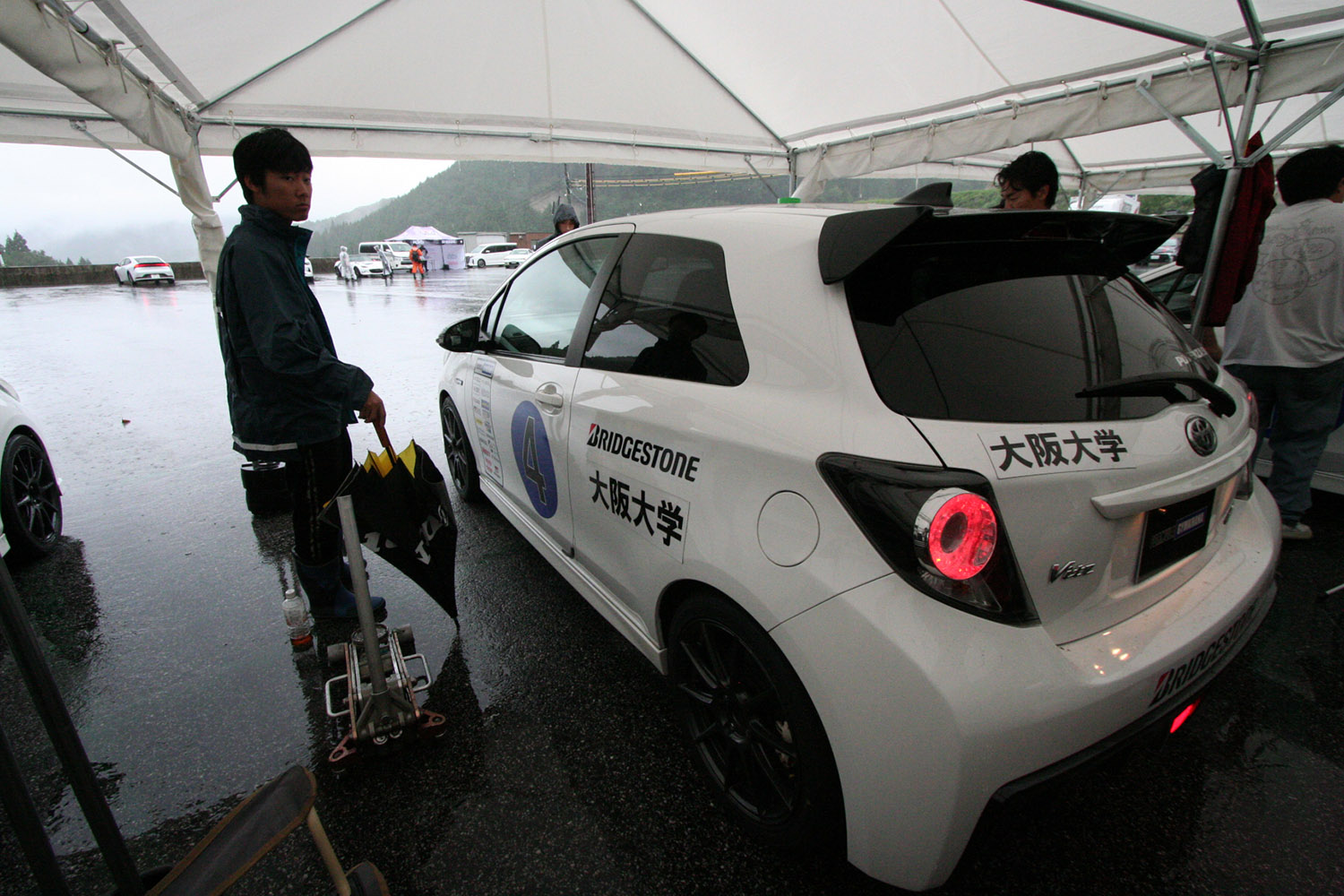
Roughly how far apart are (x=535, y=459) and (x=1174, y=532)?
2074 millimetres

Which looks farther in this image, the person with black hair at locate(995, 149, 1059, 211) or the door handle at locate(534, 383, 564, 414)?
the person with black hair at locate(995, 149, 1059, 211)

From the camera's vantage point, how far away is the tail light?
1.22 meters

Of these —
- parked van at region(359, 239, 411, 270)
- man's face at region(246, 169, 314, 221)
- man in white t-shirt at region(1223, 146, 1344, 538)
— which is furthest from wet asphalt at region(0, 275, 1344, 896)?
parked van at region(359, 239, 411, 270)

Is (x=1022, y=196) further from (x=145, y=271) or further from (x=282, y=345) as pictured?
(x=145, y=271)

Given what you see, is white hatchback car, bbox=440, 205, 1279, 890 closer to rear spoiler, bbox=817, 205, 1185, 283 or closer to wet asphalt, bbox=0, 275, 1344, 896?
rear spoiler, bbox=817, 205, 1185, 283

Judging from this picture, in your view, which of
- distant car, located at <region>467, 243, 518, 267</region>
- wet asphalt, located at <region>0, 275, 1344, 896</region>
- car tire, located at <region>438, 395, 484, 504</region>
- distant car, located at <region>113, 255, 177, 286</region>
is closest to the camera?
wet asphalt, located at <region>0, 275, 1344, 896</region>

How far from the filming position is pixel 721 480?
5.18 ft

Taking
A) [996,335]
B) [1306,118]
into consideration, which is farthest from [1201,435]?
[1306,118]

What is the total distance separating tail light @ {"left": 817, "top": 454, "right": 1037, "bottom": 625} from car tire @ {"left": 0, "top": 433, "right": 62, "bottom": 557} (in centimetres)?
424

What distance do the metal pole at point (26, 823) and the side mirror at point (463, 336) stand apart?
8.36 ft

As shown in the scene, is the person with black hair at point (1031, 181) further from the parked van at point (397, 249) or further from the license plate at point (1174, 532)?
the parked van at point (397, 249)

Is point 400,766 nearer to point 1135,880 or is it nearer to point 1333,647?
point 1135,880

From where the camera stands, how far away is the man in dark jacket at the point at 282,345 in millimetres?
2201

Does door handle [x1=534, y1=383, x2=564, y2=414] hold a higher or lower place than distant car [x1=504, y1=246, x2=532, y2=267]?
lower
